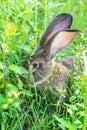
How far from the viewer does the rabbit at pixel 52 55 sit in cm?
488

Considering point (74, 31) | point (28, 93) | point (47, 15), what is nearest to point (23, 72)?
point (28, 93)

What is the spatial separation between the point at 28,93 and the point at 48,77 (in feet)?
2.56

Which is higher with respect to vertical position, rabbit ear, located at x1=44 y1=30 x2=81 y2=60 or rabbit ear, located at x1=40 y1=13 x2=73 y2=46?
rabbit ear, located at x1=40 y1=13 x2=73 y2=46

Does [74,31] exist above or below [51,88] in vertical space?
above

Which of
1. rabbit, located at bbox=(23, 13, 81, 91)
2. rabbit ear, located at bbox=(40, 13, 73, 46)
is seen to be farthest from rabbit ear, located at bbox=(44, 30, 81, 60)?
rabbit ear, located at bbox=(40, 13, 73, 46)

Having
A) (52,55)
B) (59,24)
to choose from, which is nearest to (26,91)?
(52,55)

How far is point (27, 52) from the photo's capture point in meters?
4.80

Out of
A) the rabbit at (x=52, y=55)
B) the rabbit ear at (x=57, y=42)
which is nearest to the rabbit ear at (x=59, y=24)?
the rabbit at (x=52, y=55)

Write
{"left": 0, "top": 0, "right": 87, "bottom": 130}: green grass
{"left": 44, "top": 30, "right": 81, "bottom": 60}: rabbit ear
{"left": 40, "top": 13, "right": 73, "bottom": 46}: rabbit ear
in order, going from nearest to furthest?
1. {"left": 0, "top": 0, "right": 87, "bottom": 130}: green grass
2. {"left": 44, "top": 30, "right": 81, "bottom": 60}: rabbit ear
3. {"left": 40, "top": 13, "right": 73, "bottom": 46}: rabbit ear

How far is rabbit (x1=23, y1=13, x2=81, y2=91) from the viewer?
4879mm

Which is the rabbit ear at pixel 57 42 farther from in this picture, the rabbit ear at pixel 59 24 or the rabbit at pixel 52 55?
the rabbit ear at pixel 59 24

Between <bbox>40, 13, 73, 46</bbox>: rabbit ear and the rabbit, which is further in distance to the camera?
<bbox>40, 13, 73, 46</bbox>: rabbit ear

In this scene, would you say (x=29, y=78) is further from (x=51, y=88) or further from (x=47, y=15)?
(x=47, y=15)

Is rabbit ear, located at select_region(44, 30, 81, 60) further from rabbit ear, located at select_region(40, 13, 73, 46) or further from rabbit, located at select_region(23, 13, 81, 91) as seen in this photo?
rabbit ear, located at select_region(40, 13, 73, 46)
